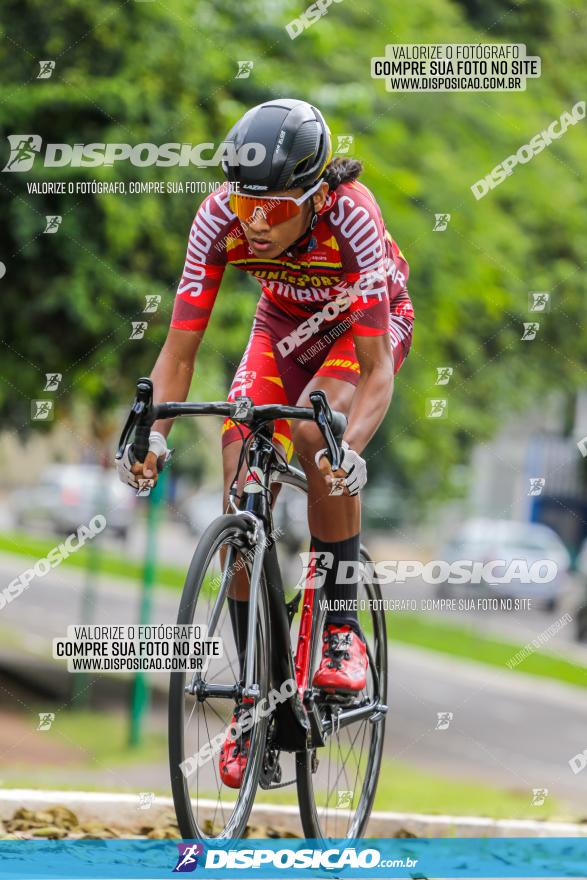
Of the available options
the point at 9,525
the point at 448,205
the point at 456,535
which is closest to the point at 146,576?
the point at 448,205

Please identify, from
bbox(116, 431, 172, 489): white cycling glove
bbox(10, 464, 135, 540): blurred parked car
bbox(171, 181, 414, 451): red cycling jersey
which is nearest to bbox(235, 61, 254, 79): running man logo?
bbox(171, 181, 414, 451): red cycling jersey

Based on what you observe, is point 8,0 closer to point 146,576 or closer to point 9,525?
point 146,576

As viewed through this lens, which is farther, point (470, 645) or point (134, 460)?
point (470, 645)

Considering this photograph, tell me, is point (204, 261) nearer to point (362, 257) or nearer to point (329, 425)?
point (362, 257)

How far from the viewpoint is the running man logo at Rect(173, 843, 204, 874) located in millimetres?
3633

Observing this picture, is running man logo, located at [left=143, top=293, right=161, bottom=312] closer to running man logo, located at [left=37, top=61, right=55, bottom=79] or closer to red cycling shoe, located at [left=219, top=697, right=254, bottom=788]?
running man logo, located at [left=37, top=61, right=55, bottom=79]

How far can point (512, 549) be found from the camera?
26.4 meters

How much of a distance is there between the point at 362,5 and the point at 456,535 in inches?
657

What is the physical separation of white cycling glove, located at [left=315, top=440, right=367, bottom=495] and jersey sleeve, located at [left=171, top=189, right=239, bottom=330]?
0.69 meters

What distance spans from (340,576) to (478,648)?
54.3 feet

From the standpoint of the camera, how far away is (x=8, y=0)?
7613 millimetres

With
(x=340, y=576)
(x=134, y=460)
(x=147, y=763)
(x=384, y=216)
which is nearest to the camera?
(x=134, y=460)

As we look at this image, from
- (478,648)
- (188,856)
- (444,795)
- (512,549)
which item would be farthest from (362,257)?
(512,549)

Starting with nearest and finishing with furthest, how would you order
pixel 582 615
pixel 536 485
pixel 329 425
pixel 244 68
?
pixel 329 425
pixel 536 485
pixel 244 68
pixel 582 615
